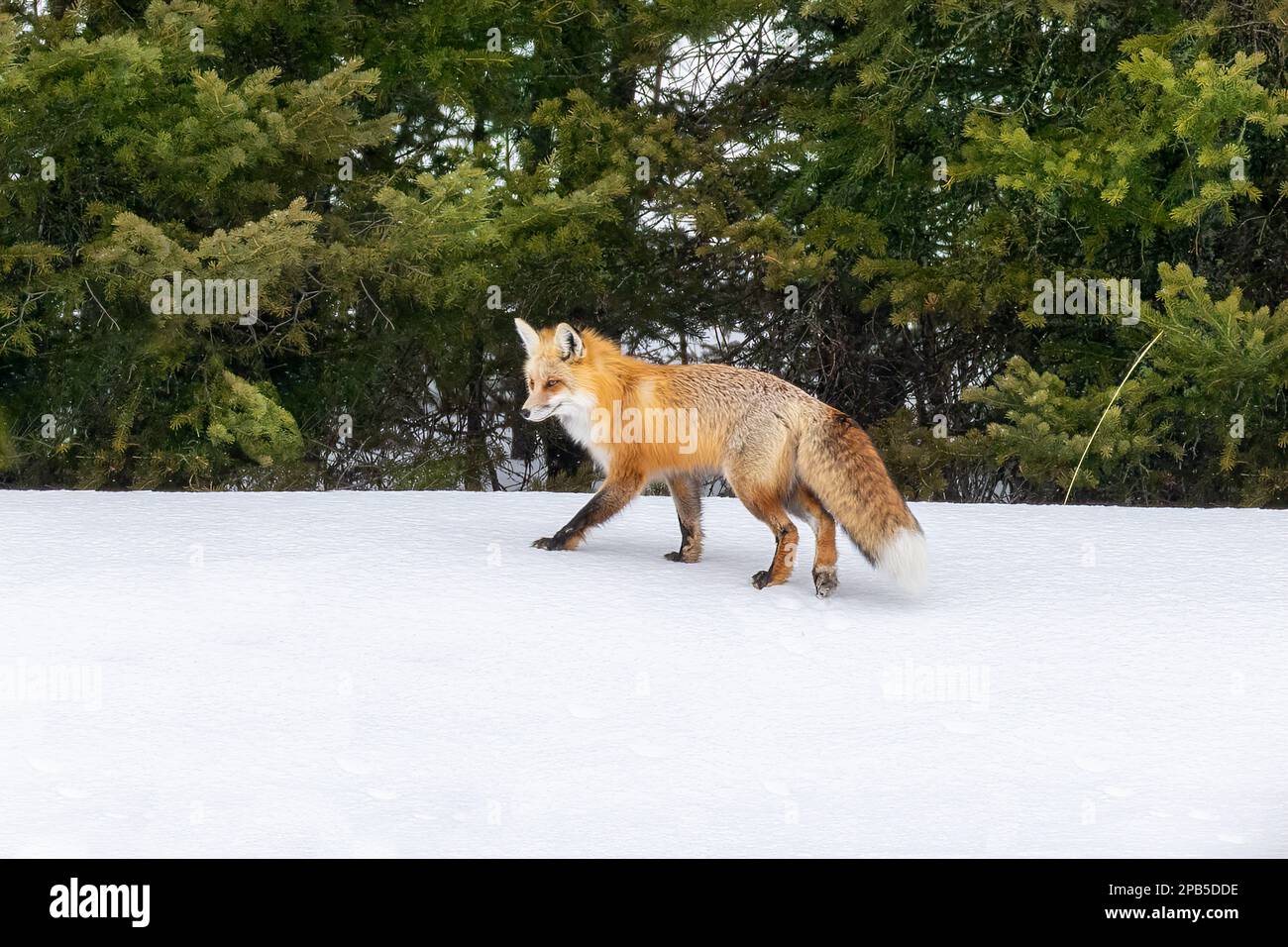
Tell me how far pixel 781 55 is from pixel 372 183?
12.7 ft

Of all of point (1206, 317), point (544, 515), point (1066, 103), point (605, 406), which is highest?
point (1066, 103)

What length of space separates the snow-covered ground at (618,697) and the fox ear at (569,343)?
36.7 inches

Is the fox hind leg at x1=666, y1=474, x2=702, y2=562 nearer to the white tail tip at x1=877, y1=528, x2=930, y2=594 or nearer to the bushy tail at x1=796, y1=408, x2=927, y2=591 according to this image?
the bushy tail at x1=796, y1=408, x2=927, y2=591

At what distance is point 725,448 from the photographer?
5.87 m

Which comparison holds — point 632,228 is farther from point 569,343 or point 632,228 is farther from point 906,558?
point 906,558

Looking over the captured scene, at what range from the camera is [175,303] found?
10.3m

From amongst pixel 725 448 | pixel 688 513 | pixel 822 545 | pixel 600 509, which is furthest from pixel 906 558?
pixel 600 509

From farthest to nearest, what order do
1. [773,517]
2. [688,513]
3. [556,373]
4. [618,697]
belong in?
[688,513] < [556,373] < [773,517] < [618,697]

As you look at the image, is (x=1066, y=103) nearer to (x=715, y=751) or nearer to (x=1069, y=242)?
(x=1069, y=242)

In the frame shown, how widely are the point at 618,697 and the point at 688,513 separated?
200 cm

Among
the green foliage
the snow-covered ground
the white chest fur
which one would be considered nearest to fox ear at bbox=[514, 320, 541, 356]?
the white chest fur

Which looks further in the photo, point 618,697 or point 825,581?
point 825,581

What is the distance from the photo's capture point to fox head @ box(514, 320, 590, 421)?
19.8 feet

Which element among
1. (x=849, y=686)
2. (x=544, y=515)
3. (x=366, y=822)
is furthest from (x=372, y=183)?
(x=366, y=822)
